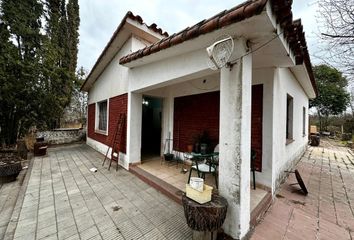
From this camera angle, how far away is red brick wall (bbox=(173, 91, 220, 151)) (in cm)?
480

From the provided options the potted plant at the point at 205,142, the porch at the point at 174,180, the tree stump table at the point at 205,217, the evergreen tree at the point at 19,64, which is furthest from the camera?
the evergreen tree at the point at 19,64

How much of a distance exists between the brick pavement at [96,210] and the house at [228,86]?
1003 mm

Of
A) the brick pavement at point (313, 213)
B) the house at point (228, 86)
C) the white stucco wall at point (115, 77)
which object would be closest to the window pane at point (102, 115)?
the white stucco wall at point (115, 77)

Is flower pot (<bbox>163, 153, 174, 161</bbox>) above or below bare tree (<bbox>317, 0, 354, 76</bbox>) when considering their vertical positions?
below

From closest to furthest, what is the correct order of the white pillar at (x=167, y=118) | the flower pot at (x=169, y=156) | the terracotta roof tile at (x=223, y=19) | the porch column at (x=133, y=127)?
1. the terracotta roof tile at (x=223, y=19)
2. the porch column at (x=133, y=127)
3. the flower pot at (x=169, y=156)
4. the white pillar at (x=167, y=118)

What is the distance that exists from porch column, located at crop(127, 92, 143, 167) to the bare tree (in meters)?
5.18

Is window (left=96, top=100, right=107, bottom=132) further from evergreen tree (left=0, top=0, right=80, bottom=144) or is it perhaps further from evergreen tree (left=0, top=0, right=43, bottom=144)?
evergreen tree (left=0, top=0, right=43, bottom=144)

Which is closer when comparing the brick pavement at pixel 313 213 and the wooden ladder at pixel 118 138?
the brick pavement at pixel 313 213

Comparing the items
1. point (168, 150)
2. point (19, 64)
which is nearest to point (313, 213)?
point (168, 150)

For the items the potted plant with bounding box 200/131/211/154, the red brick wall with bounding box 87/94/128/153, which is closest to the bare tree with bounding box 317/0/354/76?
the potted plant with bounding box 200/131/211/154

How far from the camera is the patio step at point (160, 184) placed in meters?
3.48

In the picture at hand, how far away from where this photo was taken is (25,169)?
561 centimetres

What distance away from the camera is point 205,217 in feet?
6.84

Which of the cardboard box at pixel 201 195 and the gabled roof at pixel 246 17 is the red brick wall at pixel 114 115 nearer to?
the gabled roof at pixel 246 17
